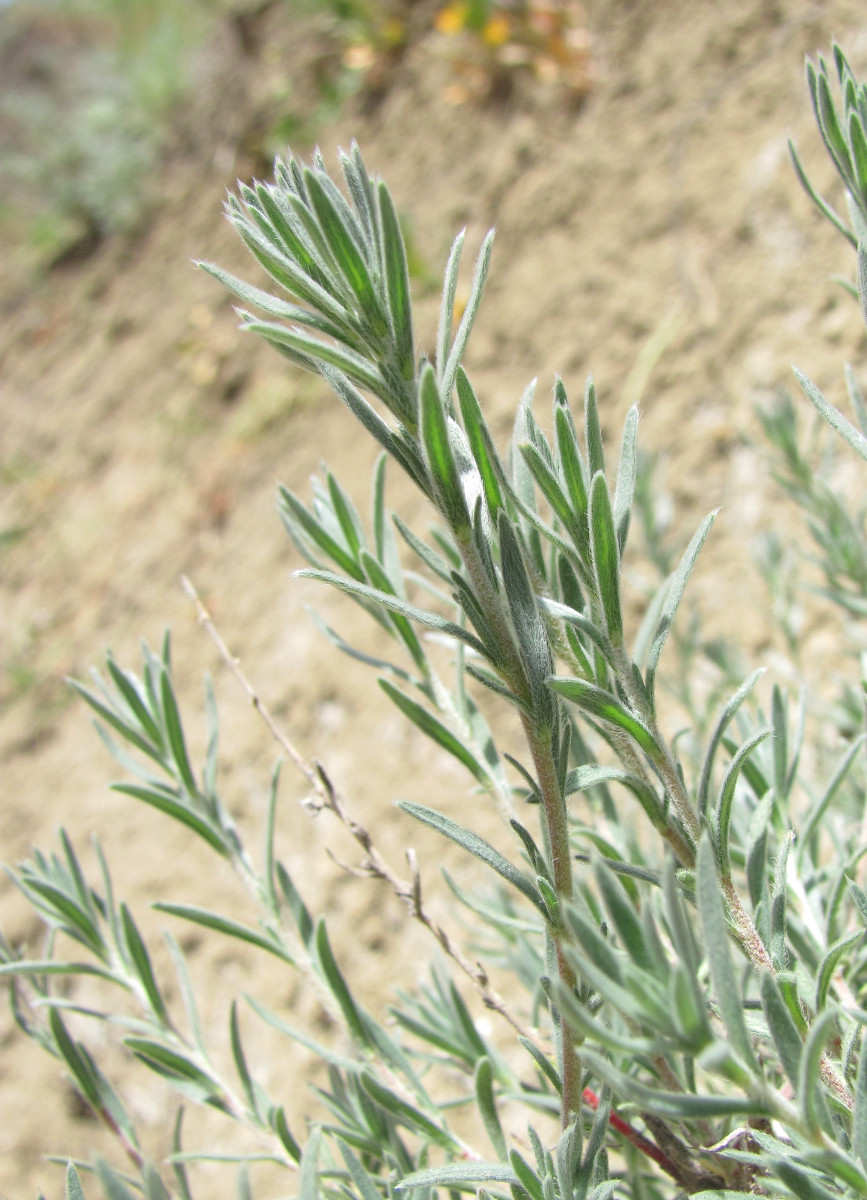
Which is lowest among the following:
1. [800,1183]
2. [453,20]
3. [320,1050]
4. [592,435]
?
[800,1183]

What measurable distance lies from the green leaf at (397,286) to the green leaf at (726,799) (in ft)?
0.76

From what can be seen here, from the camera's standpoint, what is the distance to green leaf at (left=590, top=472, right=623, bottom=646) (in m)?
0.44

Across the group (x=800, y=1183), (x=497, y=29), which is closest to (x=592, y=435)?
(x=800, y=1183)

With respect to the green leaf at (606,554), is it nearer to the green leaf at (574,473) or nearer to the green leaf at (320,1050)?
the green leaf at (574,473)

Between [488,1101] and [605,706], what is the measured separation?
280mm

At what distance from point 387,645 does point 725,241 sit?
132 centimetres

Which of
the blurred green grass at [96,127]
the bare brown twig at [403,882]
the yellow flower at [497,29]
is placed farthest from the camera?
the blurred green grass at [96,127]

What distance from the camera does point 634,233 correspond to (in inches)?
97.6

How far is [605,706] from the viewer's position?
44 centimetres

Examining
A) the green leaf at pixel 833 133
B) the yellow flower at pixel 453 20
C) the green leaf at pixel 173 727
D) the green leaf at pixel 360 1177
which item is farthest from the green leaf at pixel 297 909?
the yellow flower at pixel 453 20

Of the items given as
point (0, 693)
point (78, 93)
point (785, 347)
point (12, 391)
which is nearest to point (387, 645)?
point (785, 347)

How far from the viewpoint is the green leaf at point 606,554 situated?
44 centimetres

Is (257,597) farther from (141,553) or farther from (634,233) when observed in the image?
(634,233)

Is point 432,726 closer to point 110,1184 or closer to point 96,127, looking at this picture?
point 110,1184
